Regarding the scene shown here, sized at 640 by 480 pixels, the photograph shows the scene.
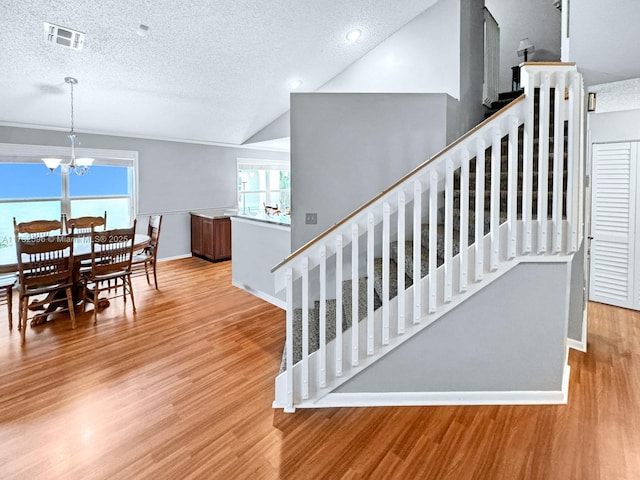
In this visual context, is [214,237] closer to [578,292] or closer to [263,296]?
[263,296]

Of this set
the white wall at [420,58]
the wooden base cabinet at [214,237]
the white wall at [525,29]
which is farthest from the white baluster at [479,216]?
the wooden base cabinet at [214,237]

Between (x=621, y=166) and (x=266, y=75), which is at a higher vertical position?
(x=266, y=75)

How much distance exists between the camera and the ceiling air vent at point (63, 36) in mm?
3271

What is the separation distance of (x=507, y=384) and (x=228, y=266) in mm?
4812

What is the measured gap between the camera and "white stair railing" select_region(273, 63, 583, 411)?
2.20 m

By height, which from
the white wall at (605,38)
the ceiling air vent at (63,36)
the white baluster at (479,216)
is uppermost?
the ceiling air vent at (63,36)

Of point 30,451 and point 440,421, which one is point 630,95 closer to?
point 440,421

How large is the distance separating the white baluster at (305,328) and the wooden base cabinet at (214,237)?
460cm

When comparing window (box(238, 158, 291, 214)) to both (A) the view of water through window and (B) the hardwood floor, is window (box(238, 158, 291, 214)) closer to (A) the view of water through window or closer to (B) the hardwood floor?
(A) the view of water through window

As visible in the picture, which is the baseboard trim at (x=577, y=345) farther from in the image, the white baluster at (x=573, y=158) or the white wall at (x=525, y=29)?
the white wall at (x=525, y=29)

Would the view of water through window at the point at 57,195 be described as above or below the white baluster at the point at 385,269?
above

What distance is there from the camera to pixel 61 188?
18.0 ft

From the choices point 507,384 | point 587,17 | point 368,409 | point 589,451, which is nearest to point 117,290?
point 368,409

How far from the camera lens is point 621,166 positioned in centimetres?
392
